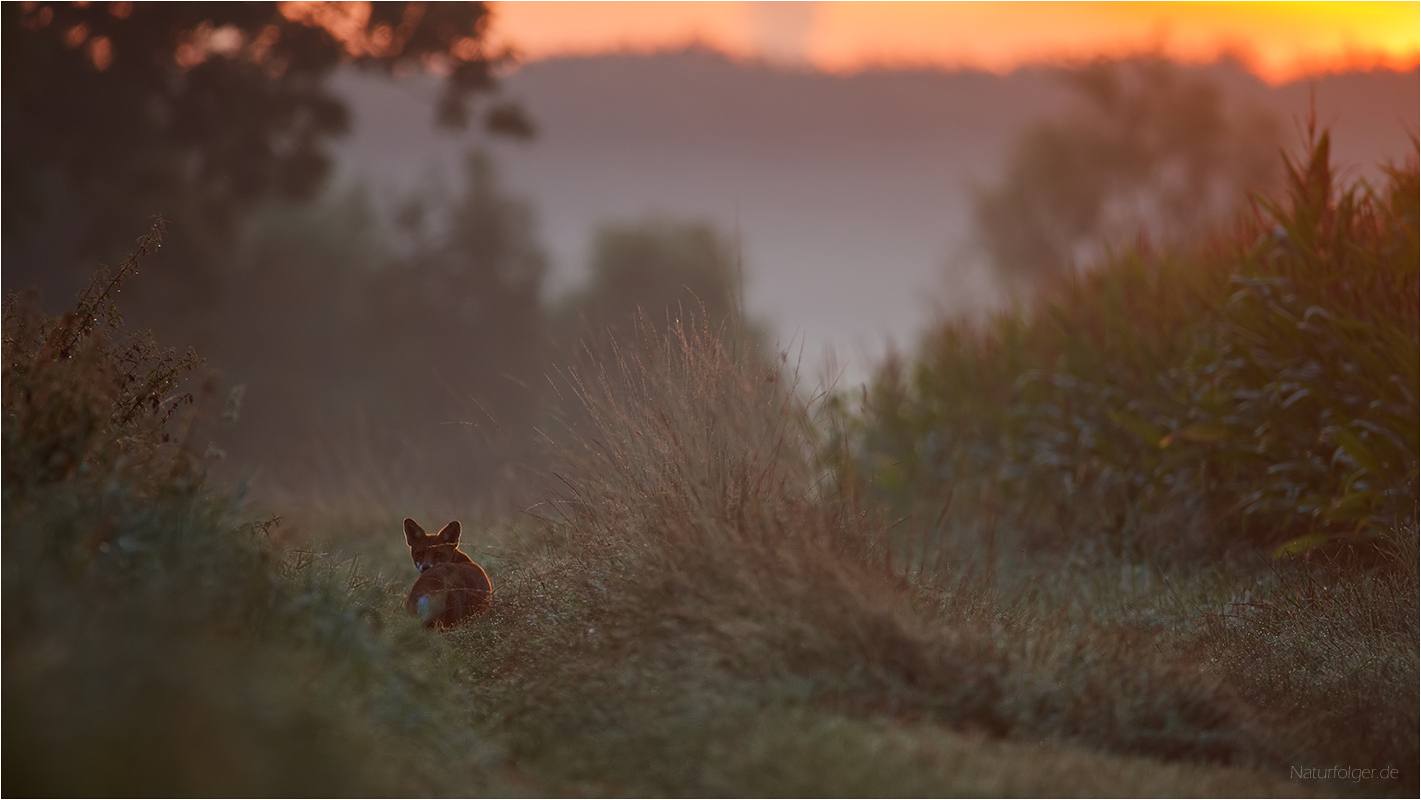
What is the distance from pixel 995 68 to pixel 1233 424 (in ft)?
192

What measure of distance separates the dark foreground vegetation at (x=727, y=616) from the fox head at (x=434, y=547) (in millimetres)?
233

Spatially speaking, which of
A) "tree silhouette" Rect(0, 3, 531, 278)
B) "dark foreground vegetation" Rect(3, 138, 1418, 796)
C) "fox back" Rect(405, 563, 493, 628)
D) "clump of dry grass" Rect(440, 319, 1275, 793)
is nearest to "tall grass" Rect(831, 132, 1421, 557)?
"dark foreground vegetation" Rect(3, 138, 1418, 796)

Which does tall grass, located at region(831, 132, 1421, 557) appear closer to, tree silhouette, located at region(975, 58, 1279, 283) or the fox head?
the fox head

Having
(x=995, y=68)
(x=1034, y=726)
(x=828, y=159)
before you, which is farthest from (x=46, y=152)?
(x=828, y=159)

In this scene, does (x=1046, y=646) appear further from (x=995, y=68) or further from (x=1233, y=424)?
(x=995, y=68)

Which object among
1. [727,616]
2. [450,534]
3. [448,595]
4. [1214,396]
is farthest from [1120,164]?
[727,616]

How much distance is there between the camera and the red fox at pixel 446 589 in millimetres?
4547

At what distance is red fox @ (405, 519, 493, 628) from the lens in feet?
14.9

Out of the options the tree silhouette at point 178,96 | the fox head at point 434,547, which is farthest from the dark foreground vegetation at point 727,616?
the tree silhouette at point 178,96

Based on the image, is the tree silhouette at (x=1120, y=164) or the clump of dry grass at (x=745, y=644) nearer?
the clump of dry grass at (x=745, y=644)

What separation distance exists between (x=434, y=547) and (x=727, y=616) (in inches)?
66.2

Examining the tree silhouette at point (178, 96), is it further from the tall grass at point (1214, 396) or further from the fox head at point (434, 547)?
the fox head at point (434, 547)

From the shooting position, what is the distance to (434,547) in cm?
483

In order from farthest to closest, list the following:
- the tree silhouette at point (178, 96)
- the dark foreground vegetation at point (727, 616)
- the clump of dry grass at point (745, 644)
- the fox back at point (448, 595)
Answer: the tree silhouette at point (178, 96) < the fox back at point (448, 595) < the clump of dry grass at point (745, 644) < the dark foreground vegetation at point (727, 616)
